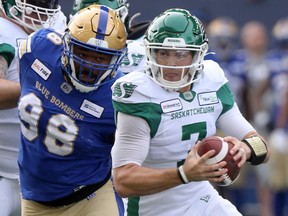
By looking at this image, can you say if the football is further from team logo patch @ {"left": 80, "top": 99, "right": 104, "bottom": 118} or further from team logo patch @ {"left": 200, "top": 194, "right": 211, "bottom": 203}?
team logo patch @ {"left": 80, "top": 99, "right": 104, "bottom": 118}

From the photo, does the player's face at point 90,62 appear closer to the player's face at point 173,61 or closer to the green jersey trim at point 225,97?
the player's face at point 173,61

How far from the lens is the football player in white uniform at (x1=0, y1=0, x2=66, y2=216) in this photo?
5.61 m

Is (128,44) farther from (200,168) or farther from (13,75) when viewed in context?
(200,168)

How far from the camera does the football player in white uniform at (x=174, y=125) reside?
461cm

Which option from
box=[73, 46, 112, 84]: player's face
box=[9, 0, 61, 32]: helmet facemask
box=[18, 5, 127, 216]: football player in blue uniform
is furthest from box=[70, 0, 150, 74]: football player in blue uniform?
box=[73, 46, 112, 84]: player's face

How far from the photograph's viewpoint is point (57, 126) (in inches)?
199

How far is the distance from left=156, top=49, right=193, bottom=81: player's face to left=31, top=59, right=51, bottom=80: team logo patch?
0.63 meters

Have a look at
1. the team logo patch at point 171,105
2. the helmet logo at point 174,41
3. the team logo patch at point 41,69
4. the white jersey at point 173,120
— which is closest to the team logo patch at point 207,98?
the white jersey at point 173,120

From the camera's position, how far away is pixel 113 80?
509 cm

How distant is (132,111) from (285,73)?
521 cm

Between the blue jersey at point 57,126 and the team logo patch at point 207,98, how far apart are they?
469 mm

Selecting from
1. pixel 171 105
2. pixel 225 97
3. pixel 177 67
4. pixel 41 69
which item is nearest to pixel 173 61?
pixel 177 67

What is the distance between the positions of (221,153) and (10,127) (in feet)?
5.11

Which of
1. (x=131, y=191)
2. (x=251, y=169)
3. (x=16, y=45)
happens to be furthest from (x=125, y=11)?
→ (x=251, y=169)
